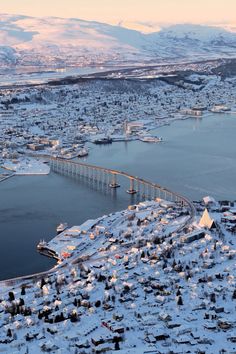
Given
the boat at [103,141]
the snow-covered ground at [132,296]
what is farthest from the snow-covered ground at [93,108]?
the snow-covered ground at [132,296]

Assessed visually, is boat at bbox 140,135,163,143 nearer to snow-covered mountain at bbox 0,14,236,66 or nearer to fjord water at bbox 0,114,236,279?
fjord water at bbox 0,114,236,279

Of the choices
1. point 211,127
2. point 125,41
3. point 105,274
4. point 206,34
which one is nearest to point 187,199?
point 105,274

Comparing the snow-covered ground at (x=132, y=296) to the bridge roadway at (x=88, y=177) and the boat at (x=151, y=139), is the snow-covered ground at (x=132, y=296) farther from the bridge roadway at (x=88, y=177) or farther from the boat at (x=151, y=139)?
the boat at (x=151, y=139)

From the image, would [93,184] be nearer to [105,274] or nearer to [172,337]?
[105,274]

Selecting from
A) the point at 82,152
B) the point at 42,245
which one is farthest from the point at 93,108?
the point at 42,245

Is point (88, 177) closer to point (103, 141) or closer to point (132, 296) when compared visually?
point (103, 141)

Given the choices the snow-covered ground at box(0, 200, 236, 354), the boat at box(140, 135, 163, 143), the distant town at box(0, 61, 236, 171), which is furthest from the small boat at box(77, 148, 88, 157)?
the snow-covered ground at box(0, 200, 236, 354)

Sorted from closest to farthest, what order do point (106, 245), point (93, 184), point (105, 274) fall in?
point (105, 274) → point (106, 245) → point (93, 184)
